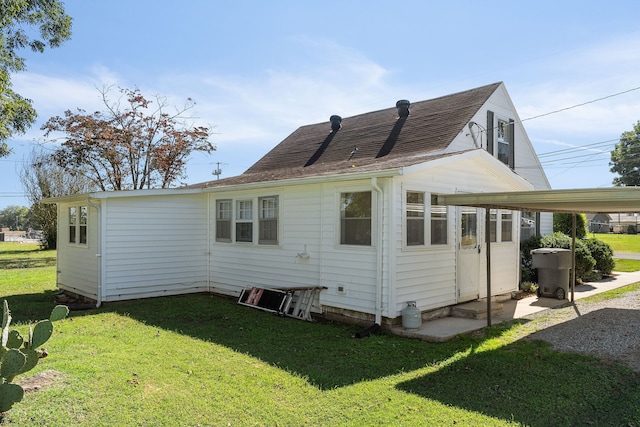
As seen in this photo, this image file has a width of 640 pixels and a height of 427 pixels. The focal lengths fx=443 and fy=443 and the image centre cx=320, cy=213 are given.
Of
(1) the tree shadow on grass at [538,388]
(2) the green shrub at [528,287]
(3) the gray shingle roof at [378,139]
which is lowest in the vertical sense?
(1) the tree shadow on grass at [538,388]

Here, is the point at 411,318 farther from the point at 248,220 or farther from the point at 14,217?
the point at 14,217

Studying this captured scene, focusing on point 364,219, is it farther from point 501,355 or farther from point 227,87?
point 227,87

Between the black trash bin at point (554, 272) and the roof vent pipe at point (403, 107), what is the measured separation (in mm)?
5745

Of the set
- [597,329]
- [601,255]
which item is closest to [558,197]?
[597,329]

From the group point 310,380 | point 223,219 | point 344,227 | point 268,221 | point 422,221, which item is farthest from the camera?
point 223,219

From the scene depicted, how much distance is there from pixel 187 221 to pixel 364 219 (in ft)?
17.2

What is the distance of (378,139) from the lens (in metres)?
12.7

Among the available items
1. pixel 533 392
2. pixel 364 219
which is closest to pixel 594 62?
pixel 364 219

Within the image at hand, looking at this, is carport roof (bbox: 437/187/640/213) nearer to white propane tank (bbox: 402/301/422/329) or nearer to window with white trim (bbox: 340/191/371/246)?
window with white trim (bbox: 340/191/371/246)

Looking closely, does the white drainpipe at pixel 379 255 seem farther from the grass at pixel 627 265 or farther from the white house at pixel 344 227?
the grass at pixel 627 265

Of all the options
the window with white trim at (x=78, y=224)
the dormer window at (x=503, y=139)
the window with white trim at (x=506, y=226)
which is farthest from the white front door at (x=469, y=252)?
the window with white trim at (x=78, y=224)

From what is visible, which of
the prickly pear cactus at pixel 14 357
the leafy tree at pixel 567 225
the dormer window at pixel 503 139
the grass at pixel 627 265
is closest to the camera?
the prickly pear cactus at pixel 14 357

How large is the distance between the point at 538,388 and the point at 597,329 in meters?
3.35

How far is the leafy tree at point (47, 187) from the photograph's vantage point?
29.0 m
